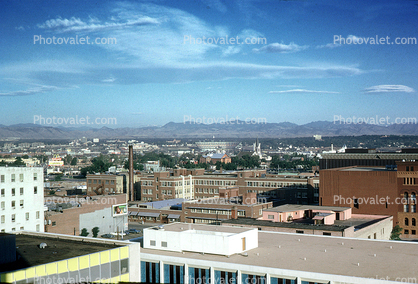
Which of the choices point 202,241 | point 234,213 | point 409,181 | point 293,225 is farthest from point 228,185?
point 202,241

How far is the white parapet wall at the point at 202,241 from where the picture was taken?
23.2 meters

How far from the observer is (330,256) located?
2350cm

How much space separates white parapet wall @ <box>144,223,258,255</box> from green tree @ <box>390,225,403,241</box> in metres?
24.6

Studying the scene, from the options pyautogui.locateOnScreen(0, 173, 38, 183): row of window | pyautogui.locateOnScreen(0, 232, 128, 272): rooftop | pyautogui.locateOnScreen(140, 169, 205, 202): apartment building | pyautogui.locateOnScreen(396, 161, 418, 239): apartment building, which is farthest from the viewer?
pyautogui.locateOnScreen(140, 169, 205, 202): apartment building

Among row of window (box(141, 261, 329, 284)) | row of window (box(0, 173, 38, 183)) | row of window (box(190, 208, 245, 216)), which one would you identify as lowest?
row of window (box(190, 208, 245, 216))

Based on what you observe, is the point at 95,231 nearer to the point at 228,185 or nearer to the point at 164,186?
the point at 164,186

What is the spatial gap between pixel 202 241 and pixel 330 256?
275 inches

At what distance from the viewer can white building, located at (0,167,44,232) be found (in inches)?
1559

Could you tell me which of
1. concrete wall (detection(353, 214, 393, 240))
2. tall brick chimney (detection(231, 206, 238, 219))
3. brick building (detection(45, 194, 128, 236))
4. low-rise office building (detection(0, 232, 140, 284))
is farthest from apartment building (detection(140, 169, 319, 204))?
low-rise office building (detection(0, 232, 140, 284))

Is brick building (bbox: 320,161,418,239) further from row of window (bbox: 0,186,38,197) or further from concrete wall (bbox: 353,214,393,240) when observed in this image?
row of window (bbox: 0,186,38,197)

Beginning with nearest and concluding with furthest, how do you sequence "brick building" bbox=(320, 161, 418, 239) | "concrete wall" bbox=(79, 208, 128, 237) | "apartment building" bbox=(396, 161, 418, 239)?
"apartment building" bbox=(396, 161, 418, 239) < "brick building" bbox=(320, 161, 418, 239) < "concrete wall" bbox=(79, 208, 128, 237)

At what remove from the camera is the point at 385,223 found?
42844 millimetres

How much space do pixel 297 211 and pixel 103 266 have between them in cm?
2955

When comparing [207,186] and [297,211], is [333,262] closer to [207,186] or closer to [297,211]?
[297,211]
